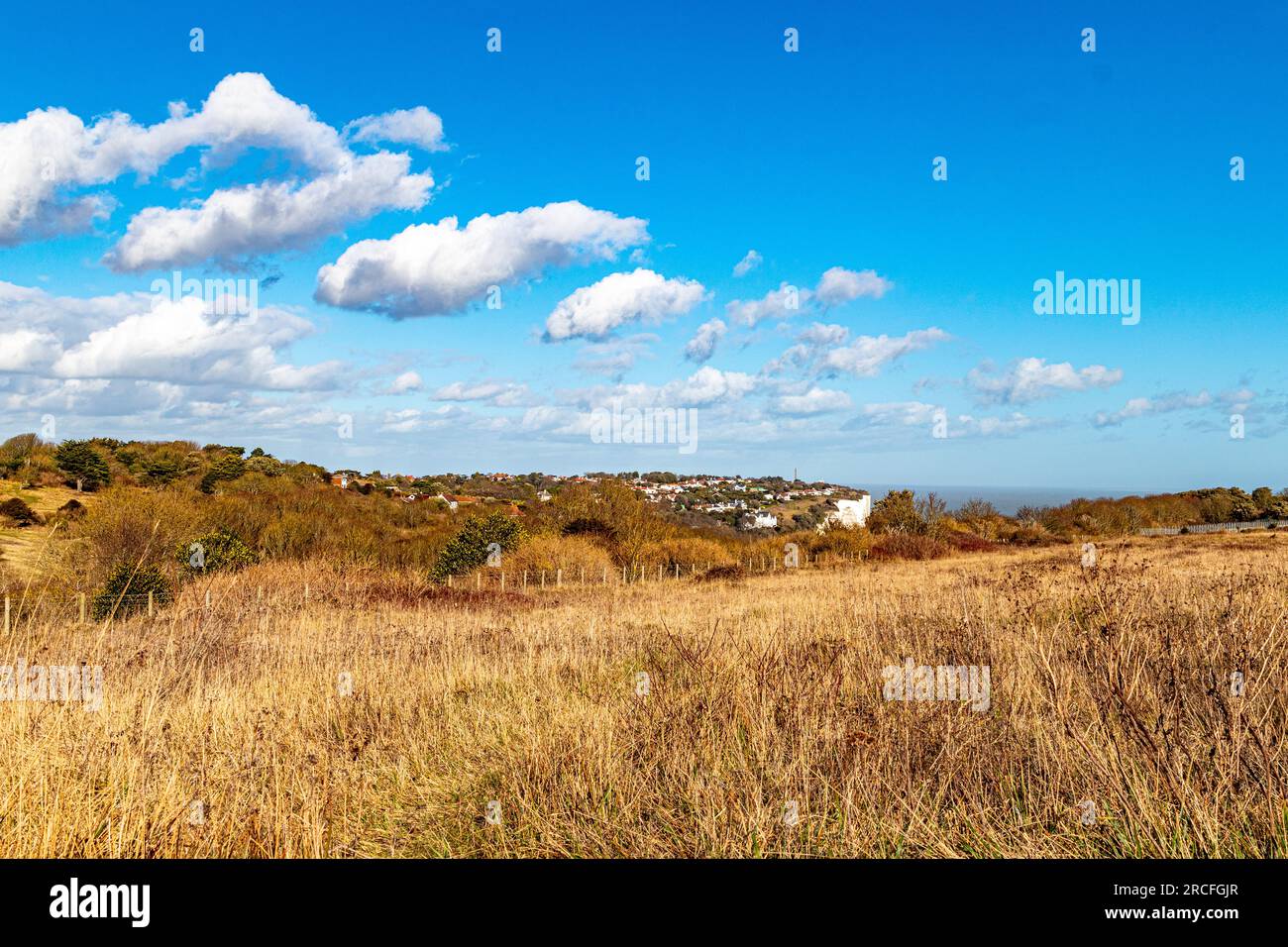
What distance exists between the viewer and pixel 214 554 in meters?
21.2

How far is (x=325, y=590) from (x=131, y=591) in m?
4.10

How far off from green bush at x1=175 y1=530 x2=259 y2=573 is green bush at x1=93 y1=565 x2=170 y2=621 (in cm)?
223

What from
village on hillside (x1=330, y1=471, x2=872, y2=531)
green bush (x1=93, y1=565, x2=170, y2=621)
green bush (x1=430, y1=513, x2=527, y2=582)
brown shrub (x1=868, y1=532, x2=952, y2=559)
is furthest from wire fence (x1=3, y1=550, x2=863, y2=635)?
village on hillside (x1=330, y1=471, x2=872, y2=531)

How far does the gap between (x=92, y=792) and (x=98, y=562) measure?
22529 mm

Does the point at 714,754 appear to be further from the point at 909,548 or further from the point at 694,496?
the point at 694,496

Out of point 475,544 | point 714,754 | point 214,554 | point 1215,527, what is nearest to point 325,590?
point 214,554

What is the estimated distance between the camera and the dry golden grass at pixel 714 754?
3.44m

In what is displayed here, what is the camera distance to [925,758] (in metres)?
4.11

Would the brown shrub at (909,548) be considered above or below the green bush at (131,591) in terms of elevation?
below

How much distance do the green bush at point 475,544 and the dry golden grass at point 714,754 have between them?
2037 cm

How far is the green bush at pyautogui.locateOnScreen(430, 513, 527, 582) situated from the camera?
27531 mm

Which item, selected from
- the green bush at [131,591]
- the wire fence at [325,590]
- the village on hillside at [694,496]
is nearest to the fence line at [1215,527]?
the village on hillside at [694,496]

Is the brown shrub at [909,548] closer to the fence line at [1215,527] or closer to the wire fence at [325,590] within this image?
the wire fence at [325,590]
